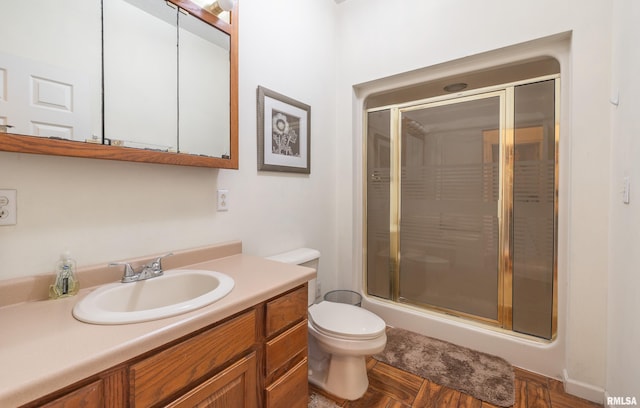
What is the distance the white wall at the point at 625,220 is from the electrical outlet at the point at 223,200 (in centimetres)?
175

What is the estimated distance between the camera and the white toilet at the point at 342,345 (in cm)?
144

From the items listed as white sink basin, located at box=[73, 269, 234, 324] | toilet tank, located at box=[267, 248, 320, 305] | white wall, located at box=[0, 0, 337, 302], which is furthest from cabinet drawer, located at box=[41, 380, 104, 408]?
toilet tank, located at box=[267, 248, 320, 305]

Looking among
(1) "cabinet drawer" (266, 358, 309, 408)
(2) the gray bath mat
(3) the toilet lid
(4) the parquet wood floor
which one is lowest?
(4) the parquet wood floor

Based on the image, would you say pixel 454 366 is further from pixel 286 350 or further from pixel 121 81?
pixel 121 81

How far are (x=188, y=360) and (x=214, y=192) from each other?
885mm

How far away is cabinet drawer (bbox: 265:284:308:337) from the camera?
40.8 inches

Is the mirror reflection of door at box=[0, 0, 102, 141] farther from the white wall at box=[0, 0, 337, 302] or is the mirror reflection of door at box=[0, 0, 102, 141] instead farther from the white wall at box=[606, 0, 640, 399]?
the white wall at box=[606, 0, 640, 399]

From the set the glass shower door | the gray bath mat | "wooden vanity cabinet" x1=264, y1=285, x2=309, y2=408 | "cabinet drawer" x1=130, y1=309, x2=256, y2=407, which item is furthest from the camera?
the glass shower door

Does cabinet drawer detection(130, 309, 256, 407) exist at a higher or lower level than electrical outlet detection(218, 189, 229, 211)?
lower

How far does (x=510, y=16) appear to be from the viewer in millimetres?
1675

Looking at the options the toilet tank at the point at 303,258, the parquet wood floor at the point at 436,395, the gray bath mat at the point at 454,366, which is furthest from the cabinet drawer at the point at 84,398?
the gray bath mat at the point at 454,366

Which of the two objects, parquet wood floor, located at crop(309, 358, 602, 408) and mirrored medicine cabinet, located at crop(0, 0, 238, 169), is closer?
mirrored medicine cabinet, located at crop(0, 0, 238, 169)

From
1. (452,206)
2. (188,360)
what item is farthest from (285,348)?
(452,206)

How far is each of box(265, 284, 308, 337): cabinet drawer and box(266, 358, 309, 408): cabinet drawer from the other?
0.66 feet
